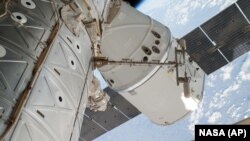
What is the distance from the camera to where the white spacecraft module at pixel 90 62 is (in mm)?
3154

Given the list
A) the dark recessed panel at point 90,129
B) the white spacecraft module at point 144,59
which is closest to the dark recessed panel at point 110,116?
the dark recessed panel at point 90,129

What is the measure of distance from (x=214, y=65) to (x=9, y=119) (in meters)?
5.35

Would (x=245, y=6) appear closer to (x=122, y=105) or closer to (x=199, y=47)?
(x=199, y=47)

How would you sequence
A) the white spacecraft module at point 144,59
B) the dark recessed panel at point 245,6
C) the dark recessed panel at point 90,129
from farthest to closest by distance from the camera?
the dark recessed panel at point 90,129
the dark recessed panel at point 245,6
the white spacecraft module at point 144,59

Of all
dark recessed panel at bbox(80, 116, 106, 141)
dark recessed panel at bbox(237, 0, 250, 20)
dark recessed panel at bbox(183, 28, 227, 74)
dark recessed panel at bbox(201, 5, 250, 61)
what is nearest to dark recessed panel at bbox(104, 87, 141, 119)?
dark recessed panel at bbox(80, 116, 106, 141)

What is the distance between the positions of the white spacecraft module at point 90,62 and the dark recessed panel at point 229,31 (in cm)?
2

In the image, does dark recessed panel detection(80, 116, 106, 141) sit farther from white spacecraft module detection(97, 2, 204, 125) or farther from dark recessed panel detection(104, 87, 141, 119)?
white spacecraft module detection(97, 2, 204, 125)

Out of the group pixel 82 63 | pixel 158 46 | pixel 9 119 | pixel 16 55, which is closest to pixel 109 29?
pixel 158 46

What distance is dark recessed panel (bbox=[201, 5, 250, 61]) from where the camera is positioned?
7139 mm

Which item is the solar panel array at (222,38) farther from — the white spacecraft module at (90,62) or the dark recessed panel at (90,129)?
the dark recessed panel at (90,129)

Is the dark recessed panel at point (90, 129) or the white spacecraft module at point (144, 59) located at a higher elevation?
the white spacecraft module at point (144, 59)

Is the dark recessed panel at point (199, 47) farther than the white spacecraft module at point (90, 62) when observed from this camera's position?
Yes

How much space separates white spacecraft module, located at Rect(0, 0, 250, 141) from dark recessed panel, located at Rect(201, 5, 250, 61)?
0.02 m

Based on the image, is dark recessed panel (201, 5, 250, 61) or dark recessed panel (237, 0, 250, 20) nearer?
dark recessed panel (237, 0, 250, 20)
